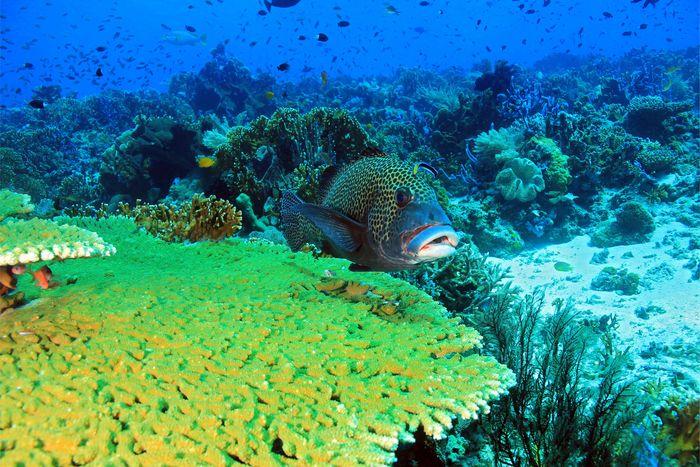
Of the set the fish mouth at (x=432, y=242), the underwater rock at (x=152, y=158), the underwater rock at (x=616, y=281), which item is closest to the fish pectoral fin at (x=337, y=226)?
the fish mouth at (x=432, y=242)

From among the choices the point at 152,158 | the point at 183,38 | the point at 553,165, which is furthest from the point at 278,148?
the point at 183,38

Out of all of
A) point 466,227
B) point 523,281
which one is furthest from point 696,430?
point 466,227

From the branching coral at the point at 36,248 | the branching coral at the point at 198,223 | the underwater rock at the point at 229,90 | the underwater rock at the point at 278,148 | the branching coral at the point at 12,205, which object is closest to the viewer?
the branching coral at the point at 36,248

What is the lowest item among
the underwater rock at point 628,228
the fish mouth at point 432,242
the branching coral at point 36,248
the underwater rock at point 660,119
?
the branching coral at point 36,248

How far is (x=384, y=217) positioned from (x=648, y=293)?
7419 millimetres

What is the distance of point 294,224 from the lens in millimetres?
3422

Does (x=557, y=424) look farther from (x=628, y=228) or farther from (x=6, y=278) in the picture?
(x=628, y=228)

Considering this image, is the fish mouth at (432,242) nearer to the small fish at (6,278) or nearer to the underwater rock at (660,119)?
the small fish at (6,278)

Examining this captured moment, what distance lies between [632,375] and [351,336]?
463cm

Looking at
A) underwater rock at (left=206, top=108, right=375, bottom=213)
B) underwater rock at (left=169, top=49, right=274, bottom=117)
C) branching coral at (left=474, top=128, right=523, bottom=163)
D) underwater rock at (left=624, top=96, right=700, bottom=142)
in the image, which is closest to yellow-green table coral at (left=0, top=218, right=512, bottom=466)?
underwater rock at (left=206, top=108, right=375, bottom=213)

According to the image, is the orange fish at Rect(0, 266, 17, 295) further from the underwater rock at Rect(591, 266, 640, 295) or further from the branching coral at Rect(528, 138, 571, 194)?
the branching coral at Rect(528, 138, 571, 194)

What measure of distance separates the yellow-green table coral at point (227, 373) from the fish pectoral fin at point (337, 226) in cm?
57

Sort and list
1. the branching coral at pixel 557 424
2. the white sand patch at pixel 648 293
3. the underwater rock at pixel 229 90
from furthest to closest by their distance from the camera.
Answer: the underwater rock at pixel 229 90, the white sand patch at pixel 648 293, the branching coral at pixel 557 424

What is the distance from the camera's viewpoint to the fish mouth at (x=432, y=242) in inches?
86.4
